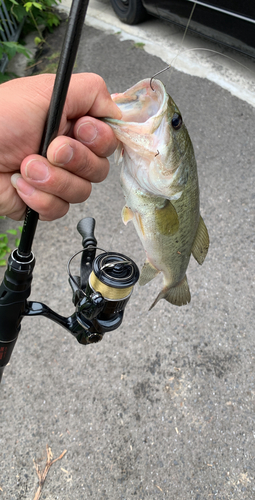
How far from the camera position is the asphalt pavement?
6.64 ft

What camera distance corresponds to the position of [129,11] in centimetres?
418

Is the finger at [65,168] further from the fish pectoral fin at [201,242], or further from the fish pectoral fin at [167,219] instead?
the fish pectoral fin at [201,242]

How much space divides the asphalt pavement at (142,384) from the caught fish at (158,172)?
2.43 ft

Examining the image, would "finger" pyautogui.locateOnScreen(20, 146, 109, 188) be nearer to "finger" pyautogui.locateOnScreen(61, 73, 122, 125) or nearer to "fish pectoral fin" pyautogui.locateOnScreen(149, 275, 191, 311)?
"finger" pyautogui.locateOnScreen(61, 73, 122, 125)

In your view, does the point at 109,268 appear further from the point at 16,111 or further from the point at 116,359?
the point at 116,359

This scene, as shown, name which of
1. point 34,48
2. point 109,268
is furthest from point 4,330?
point 34,48

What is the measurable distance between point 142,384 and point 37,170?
1.79 metres

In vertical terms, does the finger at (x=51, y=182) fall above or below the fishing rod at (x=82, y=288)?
above

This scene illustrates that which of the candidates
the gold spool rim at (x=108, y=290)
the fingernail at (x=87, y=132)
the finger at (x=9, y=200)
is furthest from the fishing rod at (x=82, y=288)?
the finger at (x=9, y=200)

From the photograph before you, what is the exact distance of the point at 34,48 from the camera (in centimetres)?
455

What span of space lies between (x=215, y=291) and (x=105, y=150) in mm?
1955

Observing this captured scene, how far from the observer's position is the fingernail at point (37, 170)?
1.00 meters

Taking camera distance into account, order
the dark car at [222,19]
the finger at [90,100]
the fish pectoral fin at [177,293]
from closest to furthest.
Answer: the finger at [90,100] → the fish pectoral fin at [177,293] → the dark car at [222,19]

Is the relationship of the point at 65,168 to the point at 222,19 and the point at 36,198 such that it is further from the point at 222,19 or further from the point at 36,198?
the point at 222,19
